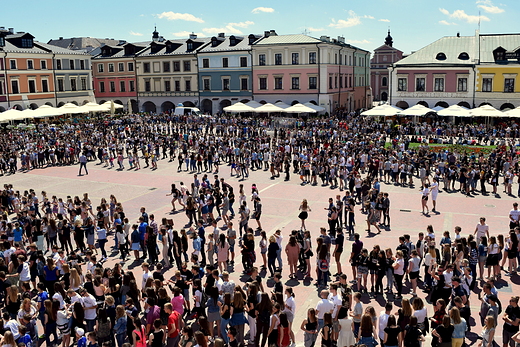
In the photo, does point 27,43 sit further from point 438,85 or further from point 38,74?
point 438,85

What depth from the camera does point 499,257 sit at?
42.8ft

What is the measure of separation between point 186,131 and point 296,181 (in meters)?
20.7

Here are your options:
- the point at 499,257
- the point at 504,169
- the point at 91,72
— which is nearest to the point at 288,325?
the point at 499,257

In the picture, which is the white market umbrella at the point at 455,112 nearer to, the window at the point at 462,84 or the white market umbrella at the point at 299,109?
the window at the point at 462,84

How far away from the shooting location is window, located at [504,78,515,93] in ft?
149

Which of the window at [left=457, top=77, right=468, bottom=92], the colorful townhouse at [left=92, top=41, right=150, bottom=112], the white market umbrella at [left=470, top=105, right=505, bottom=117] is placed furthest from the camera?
the colorful townhouse at [left=92, top=41, right=150, bottom=112]

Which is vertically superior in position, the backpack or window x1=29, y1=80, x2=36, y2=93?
window x1=29, y1=80, x2=36, y2=93

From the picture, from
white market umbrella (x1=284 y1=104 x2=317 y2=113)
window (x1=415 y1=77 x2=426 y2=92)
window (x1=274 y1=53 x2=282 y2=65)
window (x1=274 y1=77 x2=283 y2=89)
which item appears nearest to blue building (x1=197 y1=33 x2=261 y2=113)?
window (x1=274 y1=77 x2=283 y2=89)

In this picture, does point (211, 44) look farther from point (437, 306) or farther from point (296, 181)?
point (437, 306)

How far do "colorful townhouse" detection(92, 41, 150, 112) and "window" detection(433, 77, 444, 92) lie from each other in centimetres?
Answer: 3830

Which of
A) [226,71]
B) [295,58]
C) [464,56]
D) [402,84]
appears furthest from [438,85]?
[226,71]

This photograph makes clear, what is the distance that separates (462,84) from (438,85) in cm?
223

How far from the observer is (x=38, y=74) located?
190ft

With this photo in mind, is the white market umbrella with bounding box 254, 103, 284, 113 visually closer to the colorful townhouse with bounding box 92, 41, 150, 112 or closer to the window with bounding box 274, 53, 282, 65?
the window with bounding box 274, 53, 282, 65
